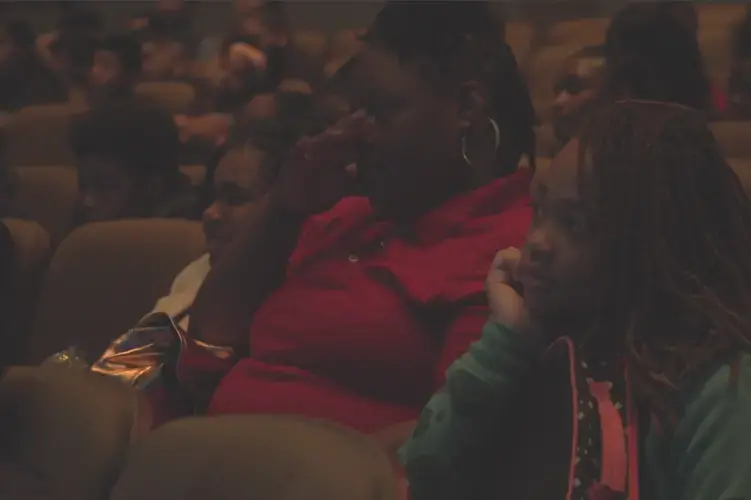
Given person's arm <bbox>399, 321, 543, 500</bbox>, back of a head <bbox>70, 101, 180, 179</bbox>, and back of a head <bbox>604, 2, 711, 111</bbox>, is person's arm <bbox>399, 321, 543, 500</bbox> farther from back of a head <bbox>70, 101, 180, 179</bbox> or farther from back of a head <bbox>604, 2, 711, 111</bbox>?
back of a head <bbox>70, 101, 180, 179</bbox>

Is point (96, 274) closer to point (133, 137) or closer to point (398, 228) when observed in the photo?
point (133, 137)

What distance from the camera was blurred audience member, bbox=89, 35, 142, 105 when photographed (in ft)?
5.18

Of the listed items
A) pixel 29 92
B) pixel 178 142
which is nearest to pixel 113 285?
pixel 178 142

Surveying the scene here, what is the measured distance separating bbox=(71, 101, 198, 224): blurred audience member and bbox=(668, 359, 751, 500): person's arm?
89 cm

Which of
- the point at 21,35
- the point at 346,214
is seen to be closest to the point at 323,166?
the point at 346,214

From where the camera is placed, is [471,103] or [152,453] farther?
[471,103]

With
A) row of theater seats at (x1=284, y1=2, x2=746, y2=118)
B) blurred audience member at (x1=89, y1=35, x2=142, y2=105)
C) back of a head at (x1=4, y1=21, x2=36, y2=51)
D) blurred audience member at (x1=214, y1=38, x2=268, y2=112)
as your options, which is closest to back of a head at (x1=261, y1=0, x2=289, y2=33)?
blurred audience member at (x1=214, y1=38, x2=268, y2=112)

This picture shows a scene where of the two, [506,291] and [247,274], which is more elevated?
[506,291]

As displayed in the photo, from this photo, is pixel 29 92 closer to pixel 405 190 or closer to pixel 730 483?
pixel 405 190

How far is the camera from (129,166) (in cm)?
158

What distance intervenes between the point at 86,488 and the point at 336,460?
28 cm

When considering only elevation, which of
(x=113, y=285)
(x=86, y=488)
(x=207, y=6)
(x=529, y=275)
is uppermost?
(x=207, y=6)

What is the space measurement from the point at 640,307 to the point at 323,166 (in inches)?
17.6

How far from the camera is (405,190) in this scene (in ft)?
3.88
